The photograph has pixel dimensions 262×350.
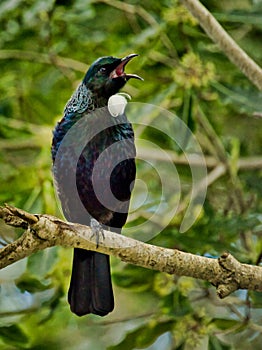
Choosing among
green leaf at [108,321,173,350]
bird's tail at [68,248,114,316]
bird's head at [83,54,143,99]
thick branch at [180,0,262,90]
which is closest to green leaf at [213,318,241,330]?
green leaf at [108,321,173,350]

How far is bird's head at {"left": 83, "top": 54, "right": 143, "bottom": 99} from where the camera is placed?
4590mm

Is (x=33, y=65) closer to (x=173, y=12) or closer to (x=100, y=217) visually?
(x=173, y=12)

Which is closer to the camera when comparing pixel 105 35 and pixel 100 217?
pixel 100 217

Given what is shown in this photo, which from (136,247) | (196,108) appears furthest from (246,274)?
(196,108)

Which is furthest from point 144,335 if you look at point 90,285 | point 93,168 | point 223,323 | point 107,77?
point 107,77

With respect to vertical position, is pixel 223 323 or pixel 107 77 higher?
pixel 107 77

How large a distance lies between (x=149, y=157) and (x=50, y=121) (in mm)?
689

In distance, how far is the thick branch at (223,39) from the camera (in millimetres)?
4730

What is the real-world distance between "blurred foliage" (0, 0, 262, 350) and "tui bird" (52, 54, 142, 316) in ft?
1.23

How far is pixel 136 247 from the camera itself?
3744 mm

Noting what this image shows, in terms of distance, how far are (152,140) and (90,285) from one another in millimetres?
1565

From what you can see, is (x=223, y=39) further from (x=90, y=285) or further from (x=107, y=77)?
(x=90, y=285)

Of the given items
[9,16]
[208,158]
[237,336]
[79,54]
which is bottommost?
[237,336]

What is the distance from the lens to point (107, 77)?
460 centimetres
